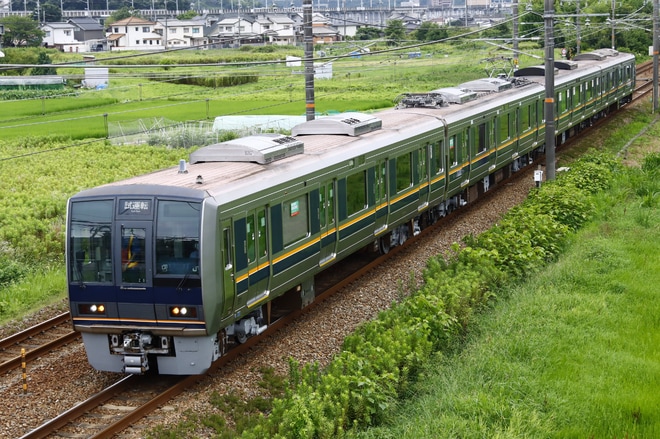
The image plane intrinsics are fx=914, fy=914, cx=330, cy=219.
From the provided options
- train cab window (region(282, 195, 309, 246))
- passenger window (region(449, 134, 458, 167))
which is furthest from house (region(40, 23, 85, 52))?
train cab window (region(282, 195, 309, 246))

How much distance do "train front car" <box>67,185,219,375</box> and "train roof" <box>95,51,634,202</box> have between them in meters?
0.42

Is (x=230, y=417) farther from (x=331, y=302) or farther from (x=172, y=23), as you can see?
(x=172, y=23)

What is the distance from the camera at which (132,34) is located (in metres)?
89.5

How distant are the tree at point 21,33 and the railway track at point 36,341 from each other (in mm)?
64555

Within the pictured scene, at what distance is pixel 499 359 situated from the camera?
10.2 metres

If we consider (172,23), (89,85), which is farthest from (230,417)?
(172,23)

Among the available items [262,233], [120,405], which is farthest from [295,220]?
[120,405]

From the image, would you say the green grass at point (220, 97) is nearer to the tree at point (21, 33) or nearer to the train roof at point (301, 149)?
the tree at point (21, 33)

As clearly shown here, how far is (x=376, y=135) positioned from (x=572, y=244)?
3993 millimetres

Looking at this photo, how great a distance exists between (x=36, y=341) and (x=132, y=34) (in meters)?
80.2

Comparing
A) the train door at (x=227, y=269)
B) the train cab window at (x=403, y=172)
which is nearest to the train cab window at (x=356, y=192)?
the train cab window at (x=403, y=172)

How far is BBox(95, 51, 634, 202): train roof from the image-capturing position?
38.1ft

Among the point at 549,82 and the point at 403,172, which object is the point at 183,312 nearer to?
the point at 403,172

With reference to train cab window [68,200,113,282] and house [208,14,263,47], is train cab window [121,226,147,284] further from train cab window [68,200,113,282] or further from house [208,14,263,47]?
house [208,14,263,47]
